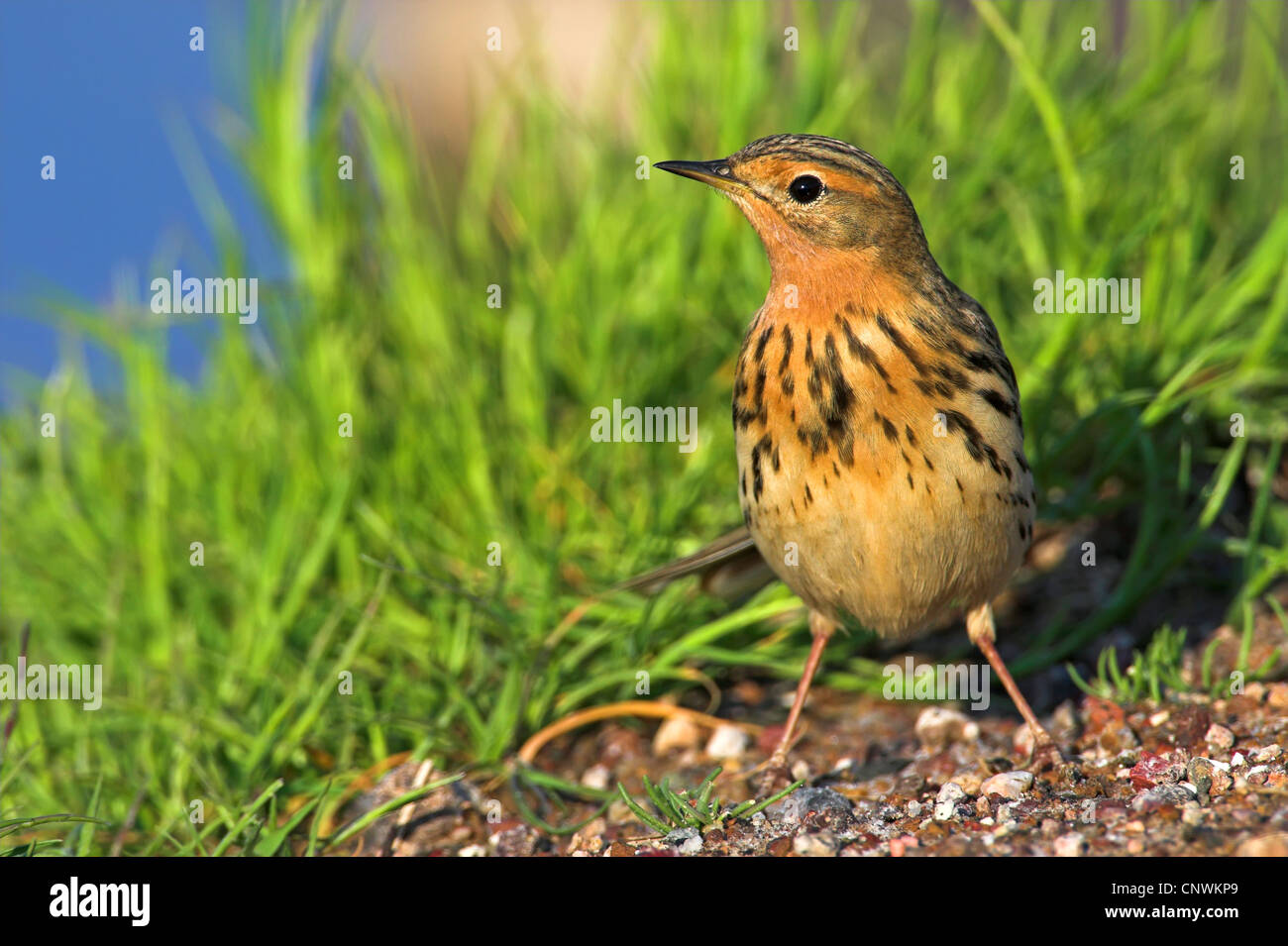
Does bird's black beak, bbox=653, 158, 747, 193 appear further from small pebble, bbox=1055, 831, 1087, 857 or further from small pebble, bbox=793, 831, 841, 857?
small pebble, bbox=1055, 831, 1087, 857

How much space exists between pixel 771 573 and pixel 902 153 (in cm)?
237

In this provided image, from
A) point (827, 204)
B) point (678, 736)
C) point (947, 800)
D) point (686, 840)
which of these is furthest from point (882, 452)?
point (678, 736)

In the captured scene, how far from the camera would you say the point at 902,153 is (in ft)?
20.2

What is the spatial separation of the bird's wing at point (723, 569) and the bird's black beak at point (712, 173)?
1.04 meters

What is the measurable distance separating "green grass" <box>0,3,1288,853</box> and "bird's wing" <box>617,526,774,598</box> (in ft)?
0.68

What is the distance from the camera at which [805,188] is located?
3.90 m

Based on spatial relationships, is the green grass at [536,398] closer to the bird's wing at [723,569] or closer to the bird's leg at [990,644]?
the bird's wing at [723,569]

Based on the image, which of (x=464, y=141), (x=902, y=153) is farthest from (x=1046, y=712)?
(x=464, y=141)

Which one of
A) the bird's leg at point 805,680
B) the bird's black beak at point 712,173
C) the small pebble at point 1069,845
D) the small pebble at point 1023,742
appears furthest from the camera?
the bird's leg at point 805,680

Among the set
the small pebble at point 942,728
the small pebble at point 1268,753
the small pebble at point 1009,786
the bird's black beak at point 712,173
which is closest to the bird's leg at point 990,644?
the small pebble at point 942,728

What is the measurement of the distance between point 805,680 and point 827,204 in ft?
5.02

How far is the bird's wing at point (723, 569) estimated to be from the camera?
14.5 feet

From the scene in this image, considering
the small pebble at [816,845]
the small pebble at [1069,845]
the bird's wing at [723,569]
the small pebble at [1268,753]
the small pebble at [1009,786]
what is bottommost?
the small pebble at [816,845]
